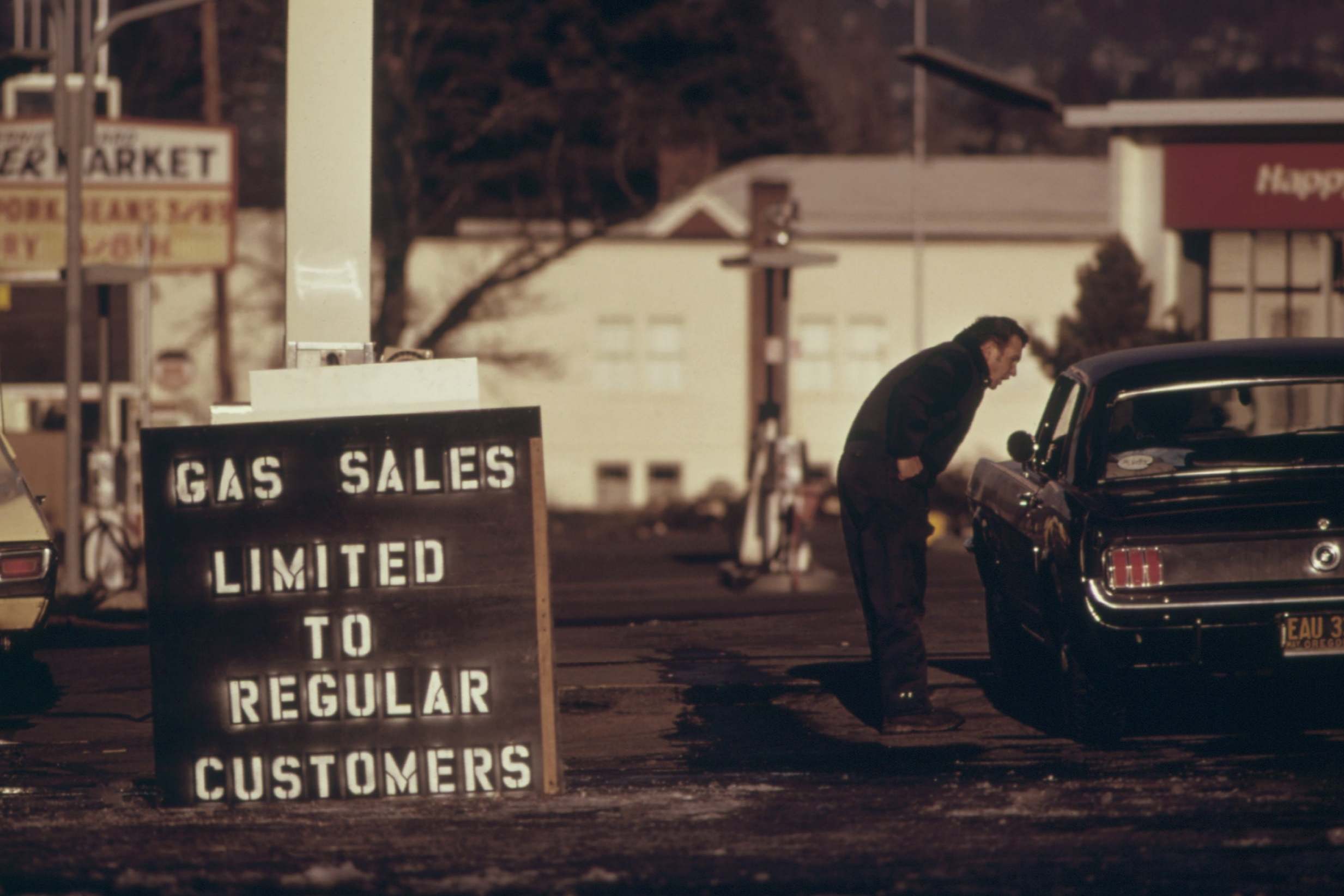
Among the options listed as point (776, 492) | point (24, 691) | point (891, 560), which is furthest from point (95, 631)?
point (891, 560)

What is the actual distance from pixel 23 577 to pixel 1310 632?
6013mm

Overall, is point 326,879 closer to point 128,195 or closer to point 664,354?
point 128,195

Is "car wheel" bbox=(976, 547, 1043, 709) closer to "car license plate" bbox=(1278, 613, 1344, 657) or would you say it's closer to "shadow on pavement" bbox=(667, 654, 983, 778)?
"shadow on pavement" bbox=(667, 654, 983, 778)

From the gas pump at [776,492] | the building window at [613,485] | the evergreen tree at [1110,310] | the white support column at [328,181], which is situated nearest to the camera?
the white support column at [328,181]

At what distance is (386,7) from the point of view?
3769 centimetres

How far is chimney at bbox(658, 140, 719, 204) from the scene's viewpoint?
48.3 meters

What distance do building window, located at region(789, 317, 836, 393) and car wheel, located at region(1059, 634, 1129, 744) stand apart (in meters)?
37.0

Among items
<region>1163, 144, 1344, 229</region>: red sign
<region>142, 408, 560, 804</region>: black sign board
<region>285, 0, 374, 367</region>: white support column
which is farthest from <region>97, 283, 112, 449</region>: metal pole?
<region>1163, 144, 1344, 229</region>: red sign

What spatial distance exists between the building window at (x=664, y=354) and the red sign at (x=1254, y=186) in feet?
49.4

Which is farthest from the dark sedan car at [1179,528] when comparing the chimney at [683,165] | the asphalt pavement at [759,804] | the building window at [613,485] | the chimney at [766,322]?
the chimney at [683,165]

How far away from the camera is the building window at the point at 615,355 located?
45031 millimetres

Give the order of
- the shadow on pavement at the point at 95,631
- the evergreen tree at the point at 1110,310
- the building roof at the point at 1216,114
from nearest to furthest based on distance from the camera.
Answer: the shadow on pavement at the point at 95,631, the evergreen tree at the point at 1110,310, the building roof at the point at 1216,114

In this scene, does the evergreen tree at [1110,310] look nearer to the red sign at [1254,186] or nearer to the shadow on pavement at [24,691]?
the red sign at [1254,186]

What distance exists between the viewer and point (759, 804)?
22.6 ft
